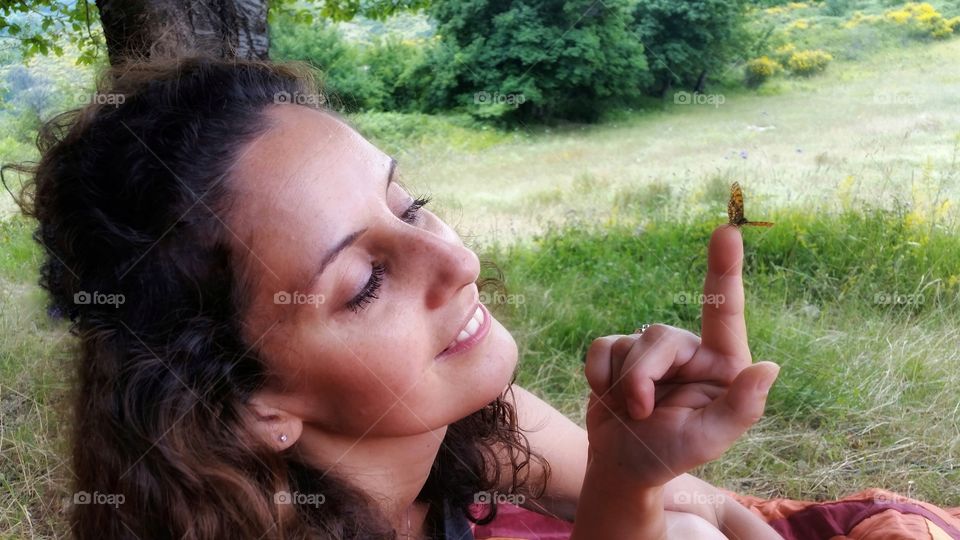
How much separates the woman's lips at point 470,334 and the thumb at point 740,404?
33 centimetres

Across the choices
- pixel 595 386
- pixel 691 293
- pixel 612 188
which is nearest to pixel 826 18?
pixel 612 188

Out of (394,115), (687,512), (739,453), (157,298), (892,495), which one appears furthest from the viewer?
(394,115)

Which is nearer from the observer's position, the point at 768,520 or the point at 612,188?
the point at 768,520

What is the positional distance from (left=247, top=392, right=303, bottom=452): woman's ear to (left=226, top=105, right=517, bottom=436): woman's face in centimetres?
2

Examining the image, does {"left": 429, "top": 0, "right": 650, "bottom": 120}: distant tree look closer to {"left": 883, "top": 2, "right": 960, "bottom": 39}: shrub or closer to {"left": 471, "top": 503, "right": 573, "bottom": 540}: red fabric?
{"left": 883, "top": 2, "right": 960, "bottom": 39}: shrub

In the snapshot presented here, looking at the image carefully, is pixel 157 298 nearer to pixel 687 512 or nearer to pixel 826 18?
pixel 687 512

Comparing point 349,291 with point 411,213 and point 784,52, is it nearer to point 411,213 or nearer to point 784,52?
point 411,213

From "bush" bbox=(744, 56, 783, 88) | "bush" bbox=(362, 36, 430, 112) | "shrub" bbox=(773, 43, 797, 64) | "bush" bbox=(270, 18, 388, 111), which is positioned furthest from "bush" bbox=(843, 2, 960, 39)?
"bush" bbox=(270, 18, 388, 111)

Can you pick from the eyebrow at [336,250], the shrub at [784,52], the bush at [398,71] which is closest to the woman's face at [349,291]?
the eyebrow at [336,250]

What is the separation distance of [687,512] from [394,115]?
5.49m

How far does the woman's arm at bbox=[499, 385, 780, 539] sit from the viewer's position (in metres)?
1.61

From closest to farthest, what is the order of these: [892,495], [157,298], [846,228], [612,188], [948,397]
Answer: [157,298] < [892,495] < [948,397] < [846,228] < [612,188]

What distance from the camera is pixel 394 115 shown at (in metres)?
6.62

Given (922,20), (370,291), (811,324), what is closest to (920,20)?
Answer: (922,20)
